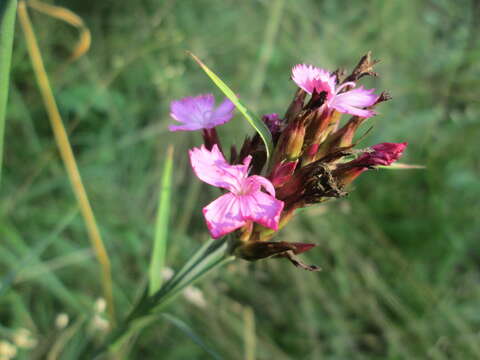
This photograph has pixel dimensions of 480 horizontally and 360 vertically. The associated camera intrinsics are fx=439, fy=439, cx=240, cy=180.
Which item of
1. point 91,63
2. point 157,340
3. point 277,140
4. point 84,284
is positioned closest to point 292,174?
point 277,140

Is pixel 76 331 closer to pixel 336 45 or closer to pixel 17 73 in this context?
pixel 17 73

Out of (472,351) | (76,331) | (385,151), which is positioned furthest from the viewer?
(472,351)

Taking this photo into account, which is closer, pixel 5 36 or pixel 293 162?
pixel 5 36

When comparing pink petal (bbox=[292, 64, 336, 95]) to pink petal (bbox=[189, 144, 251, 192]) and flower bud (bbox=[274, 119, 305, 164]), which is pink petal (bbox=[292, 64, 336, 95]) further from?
pink petal (bbox=[189, 144, 251, 192])

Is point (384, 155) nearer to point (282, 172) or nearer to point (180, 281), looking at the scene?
point (282, 172)

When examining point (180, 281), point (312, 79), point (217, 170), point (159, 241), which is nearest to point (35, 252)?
point (159, 241)

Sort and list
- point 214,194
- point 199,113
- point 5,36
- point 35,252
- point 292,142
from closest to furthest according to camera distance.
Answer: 1. point 5,36
2. point 292,142
3. point 199,113
4. point 35,252
5. point 214,194

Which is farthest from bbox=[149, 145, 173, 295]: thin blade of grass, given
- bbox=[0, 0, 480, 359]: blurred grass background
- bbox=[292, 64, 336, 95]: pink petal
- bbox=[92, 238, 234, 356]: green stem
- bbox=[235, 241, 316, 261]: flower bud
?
bbox=[0, 0, 480, 359]: blurred grass background
